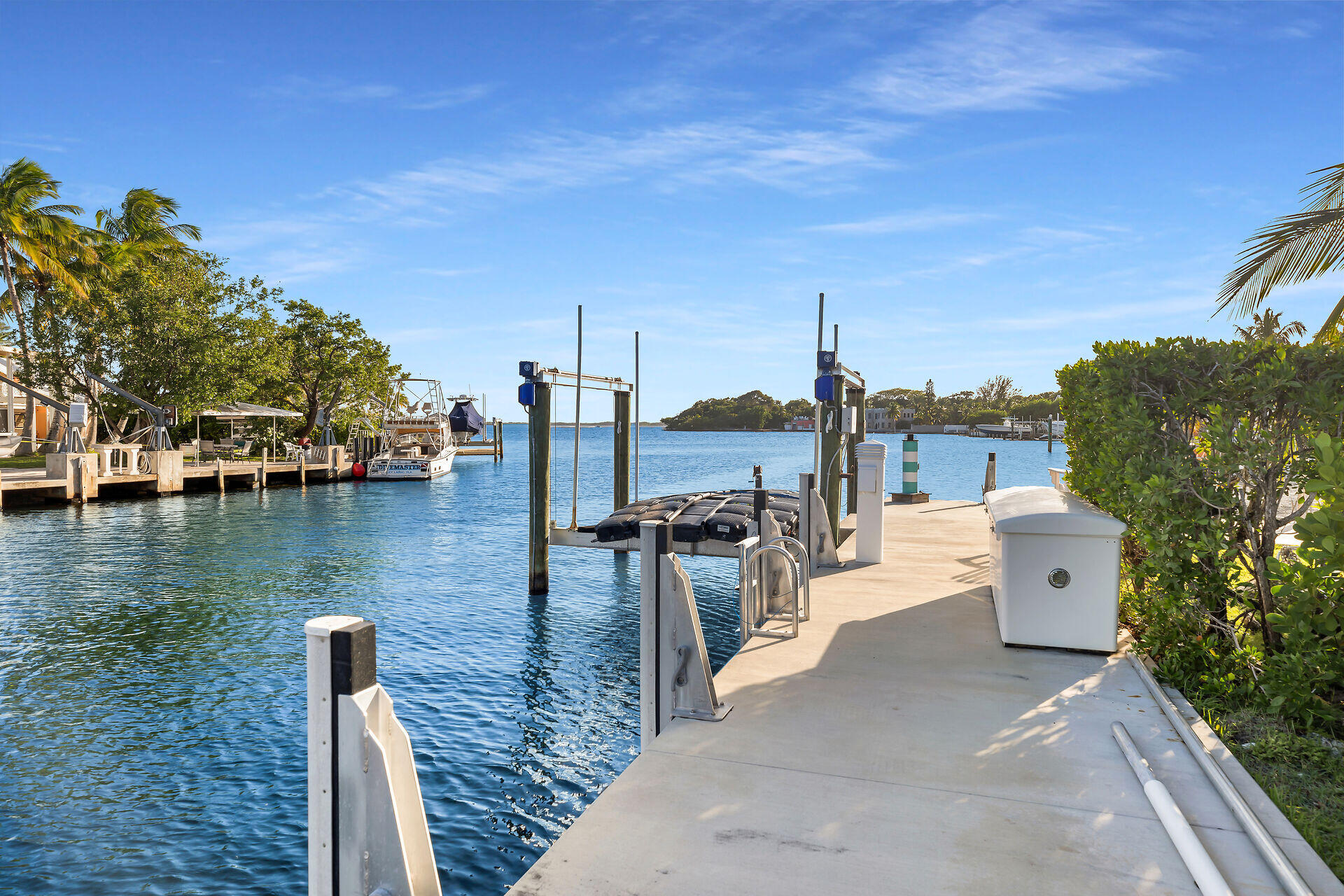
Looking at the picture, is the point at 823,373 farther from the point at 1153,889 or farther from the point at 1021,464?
the point at 1021,464

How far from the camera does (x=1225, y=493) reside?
5234 millimetres

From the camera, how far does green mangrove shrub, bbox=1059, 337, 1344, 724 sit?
15.3 ft

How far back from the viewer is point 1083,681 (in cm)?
527

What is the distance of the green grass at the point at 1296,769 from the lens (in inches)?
135

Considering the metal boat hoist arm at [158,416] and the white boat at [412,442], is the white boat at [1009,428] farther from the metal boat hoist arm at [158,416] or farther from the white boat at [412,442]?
the metal boat hoist arm at [158,416]

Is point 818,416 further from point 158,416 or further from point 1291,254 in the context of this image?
point 158,416

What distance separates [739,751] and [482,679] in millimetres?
5996

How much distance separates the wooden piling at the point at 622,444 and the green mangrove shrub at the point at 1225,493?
9869 millimetres

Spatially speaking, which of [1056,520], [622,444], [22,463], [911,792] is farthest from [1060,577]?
[22,463]

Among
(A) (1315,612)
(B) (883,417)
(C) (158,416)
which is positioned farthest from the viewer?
(B) (883,417)

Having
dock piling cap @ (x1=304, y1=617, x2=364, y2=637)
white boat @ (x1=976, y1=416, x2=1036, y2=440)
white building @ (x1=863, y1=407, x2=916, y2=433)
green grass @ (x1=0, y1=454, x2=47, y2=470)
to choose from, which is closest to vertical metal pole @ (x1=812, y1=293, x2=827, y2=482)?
dock piling cap @ (x1=304, y1=617, x2=364, y2=637)

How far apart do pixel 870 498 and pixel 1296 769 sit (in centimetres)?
525

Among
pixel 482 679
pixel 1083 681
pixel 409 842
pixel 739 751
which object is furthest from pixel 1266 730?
pixel 482 679

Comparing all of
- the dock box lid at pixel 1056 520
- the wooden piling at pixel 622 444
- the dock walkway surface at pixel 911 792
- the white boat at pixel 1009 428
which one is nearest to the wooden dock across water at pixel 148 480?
the wooden piling at pixel 622 444
